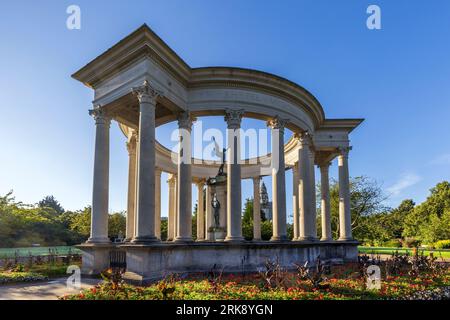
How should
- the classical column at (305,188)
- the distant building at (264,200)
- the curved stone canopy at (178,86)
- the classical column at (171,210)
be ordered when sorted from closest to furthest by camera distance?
the curved stone canopy at (178,86) → the classical column at (305,188) → the classical column at (171,210) → the distant building at (264,200)

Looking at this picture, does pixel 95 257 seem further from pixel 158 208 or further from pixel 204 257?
pixel 158 208

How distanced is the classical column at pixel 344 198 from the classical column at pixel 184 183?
23131 millimetres

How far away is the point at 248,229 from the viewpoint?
246 feet

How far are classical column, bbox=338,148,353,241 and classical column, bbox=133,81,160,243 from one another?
91.3 ft

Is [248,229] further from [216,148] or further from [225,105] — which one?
[225,105]

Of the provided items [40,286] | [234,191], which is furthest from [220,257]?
[40,286]

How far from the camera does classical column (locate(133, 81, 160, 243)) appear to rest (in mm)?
25547

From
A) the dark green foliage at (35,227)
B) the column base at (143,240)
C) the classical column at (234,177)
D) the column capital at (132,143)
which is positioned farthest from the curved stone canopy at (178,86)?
the dark green foliage at (35,227)

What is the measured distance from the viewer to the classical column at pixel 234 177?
97.3 feet

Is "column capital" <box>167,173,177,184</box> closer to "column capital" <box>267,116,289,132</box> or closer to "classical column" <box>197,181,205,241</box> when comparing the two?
"classical column" <box>197,181,205,241</box>

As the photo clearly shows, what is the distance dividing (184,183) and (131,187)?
918cm

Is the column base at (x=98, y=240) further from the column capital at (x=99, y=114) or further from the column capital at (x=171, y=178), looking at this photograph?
the column capital at (x=171, y=178)

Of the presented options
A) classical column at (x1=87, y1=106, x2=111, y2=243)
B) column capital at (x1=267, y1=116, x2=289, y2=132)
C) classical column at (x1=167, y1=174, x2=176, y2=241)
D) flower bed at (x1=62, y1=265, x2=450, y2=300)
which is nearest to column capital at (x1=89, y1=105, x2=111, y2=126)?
classical column at (x1=87, y1=106, x2=111, y2=243)

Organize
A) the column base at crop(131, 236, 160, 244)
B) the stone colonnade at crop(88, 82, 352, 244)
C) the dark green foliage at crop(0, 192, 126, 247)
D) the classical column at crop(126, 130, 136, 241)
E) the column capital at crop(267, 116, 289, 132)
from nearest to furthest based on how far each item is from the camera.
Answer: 1. the column base at crop(131, 236, 160, 244)
2. the stone colonnade at crop(88, 82, 352, 244)
3. the column capital at crop(267, 116, 289, 132)
4. the classical column at crop(126, 130, 136, 241)
5. the dark green foliage at crop(0, 192, 126, 247)
